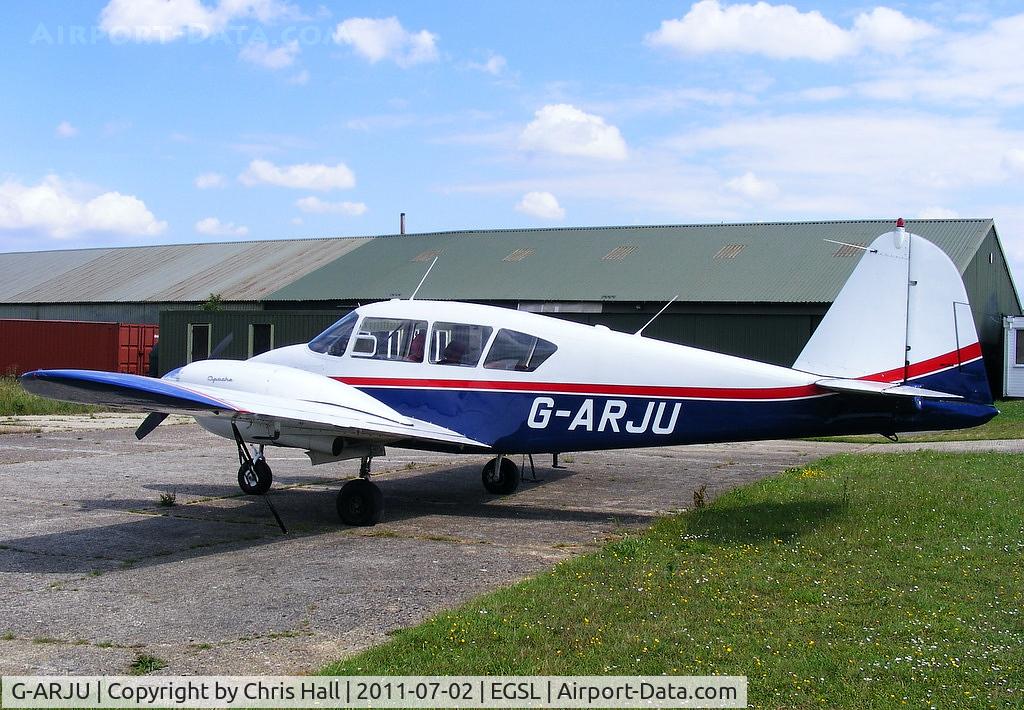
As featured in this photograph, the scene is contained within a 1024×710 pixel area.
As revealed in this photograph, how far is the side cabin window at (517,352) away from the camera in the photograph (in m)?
10.7

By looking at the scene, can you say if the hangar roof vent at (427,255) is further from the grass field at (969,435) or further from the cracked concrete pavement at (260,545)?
the cracked concrete pavement at (260,545)

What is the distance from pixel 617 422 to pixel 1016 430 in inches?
640

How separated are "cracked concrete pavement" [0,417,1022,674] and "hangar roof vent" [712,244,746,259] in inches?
745

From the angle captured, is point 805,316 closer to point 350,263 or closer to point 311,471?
point 311,471

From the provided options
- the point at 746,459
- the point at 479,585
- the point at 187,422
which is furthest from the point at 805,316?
the point at 479,585

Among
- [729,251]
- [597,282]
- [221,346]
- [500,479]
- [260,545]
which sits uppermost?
[729,251]

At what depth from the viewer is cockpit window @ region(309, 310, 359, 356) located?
11.5 m

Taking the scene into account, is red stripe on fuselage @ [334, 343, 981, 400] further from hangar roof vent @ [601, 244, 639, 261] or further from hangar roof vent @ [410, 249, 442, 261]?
hangar roof vent @ [410, 249, 442, 261]

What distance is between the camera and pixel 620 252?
122 feet

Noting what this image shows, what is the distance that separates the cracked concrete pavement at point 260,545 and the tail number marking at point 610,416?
1.10 m

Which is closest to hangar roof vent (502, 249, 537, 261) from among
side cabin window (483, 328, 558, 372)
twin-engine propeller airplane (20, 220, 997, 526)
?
twin-engine propeller airplane (20, 220, 997, 526)

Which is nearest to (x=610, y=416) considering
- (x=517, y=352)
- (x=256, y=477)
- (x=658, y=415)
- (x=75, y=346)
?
(x=658, y=415)

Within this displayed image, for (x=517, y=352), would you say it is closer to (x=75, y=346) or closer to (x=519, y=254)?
(x=75, y=346)

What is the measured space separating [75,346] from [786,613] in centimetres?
3280
